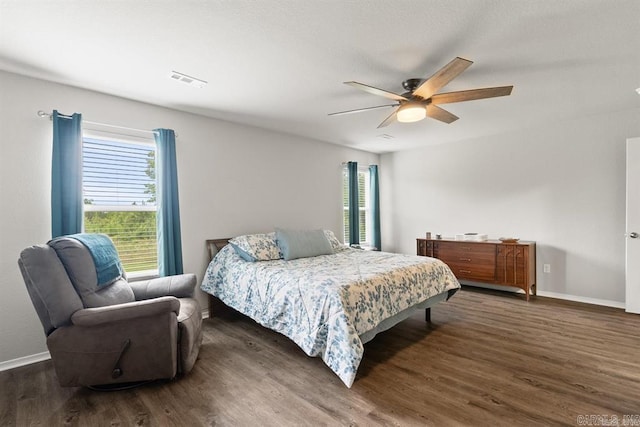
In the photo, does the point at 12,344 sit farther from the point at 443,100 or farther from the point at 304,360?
the point at 443,100

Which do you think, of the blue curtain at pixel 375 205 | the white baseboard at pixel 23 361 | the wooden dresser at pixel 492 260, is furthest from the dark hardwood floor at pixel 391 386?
the blue curtain at pixel 375 205

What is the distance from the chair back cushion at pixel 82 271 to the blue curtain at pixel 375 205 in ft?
15.0

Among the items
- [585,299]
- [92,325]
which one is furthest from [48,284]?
[585,299]

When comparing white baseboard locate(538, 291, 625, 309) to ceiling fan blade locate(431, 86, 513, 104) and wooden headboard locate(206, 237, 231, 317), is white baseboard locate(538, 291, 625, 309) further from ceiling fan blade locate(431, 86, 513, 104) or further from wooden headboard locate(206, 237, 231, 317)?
wooden headboard locate(206, 237, 231, 317)

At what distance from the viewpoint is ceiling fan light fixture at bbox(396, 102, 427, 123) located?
2.68m

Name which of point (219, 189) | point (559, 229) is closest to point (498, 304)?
point (559, 229)

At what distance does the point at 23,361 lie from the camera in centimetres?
260

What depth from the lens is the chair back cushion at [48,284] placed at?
2.00 m

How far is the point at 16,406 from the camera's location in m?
2.02

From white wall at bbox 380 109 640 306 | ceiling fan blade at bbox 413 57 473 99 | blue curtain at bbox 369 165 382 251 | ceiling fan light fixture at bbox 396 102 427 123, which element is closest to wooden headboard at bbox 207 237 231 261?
ceiling fan light fixture at bbox 396 102 427 123

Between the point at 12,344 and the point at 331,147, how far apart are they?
180 inches

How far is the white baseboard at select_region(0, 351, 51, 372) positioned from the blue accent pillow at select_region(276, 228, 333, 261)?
2357 millimetres

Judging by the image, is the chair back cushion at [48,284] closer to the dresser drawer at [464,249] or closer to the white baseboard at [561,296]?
the dresser drawer at [464,249]

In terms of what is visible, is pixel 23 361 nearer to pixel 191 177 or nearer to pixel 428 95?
pixel 191 177
